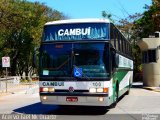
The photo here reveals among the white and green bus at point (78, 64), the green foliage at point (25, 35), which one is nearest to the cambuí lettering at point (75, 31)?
the white and green bus at point (78, 64)

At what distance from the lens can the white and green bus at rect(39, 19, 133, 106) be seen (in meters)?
15.6

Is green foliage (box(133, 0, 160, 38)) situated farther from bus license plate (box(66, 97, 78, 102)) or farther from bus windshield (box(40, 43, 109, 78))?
bus license plate (box(66, 97, 78, 102))

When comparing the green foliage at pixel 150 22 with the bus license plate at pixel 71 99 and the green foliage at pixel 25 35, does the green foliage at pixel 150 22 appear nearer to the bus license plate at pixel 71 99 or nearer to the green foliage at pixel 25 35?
the green foliage at pixel 25 35

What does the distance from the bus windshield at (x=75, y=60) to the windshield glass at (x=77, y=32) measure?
31 cm

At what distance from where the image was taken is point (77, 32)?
1633 cm

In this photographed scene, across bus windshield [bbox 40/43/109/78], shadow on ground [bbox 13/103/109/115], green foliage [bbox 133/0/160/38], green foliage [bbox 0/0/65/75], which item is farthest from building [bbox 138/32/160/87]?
green foliage [bbox 0/0/65/75]

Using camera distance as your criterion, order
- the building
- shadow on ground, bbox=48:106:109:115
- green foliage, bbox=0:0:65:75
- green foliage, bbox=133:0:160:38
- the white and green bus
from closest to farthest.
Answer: the white and green bus, shadow on ground, bbox=48:106:109:115, the building, green foliage, bbox=133:0:160:38, green foliage, bbox=0:0:65:75

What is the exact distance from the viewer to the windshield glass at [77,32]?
52.8 feet

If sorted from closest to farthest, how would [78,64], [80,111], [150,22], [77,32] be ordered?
1. [78,64]
2. [77,32]
3. [80,111]
4. [150,22]

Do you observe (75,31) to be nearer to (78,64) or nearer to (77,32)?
(77,32)

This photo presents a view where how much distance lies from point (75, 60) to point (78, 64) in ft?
0.66

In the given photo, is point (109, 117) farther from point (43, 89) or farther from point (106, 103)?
point (43, 89)

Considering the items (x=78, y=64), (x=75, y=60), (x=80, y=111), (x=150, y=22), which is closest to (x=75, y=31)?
(x=75, y=60)

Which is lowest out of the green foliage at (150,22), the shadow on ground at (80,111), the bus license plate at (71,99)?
the shadow on ground at (80,111)
